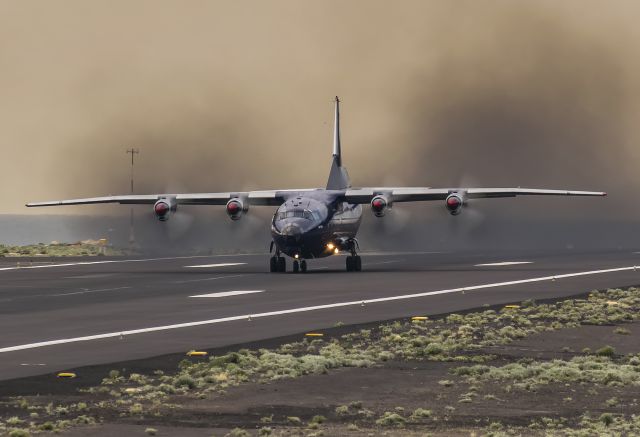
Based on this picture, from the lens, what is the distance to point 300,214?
211 feet

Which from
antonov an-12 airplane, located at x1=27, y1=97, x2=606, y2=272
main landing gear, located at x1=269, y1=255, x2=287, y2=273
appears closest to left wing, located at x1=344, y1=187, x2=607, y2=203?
antonov an-12 airplane, located at x1=27, y1=97, x2=606, y2=272

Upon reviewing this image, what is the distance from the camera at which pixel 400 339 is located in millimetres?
30844

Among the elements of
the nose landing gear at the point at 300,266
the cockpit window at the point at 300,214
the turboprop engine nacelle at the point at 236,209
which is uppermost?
the turboprop engine nacelle at the point at 236,209

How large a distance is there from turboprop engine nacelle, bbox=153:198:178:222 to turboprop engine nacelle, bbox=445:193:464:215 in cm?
1512

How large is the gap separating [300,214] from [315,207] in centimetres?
130

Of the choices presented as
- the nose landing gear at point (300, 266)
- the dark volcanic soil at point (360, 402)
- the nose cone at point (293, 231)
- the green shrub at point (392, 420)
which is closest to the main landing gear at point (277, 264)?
the nose landing gear at point (300, 266)

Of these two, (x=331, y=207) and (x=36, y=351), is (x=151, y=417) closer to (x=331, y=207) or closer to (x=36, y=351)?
(x=36, y=351)

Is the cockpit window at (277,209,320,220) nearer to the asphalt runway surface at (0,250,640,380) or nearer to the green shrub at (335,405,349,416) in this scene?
the asphalt runway surface at (0,250,640,380)

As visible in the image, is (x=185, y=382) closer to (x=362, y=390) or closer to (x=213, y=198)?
(x=362, y=390)

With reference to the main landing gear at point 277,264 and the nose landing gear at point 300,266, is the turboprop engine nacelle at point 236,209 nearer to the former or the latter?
the main landing gear at point 277,264

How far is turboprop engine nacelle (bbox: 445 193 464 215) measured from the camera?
6869cm

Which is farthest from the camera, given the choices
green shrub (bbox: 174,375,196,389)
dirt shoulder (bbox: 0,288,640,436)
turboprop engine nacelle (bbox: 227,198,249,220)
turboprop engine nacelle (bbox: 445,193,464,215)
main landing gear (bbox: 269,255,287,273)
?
turboprop engine nacelle (bbox: 227,198,249,220)

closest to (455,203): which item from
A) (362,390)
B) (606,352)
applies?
(606,352)

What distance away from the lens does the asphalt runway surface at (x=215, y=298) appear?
30.5 metres
